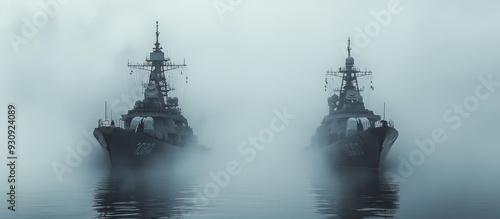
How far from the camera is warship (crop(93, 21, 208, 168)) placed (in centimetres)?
→ 6631

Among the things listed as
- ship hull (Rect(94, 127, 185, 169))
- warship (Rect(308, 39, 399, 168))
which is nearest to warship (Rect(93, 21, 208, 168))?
ship hull (Rect(94, 127, 185, 169))

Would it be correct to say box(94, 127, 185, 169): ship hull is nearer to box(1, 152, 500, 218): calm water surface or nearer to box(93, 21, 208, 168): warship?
box(93, 21, 208, 168): warship

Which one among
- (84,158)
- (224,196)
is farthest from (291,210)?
(84,158)

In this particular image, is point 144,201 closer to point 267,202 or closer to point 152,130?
point 267,202

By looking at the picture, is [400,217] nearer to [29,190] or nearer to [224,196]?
[224,196]

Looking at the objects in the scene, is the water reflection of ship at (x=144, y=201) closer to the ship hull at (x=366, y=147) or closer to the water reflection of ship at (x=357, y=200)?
the water reflection of ship at (x=357, y=200)

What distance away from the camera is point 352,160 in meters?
65.4

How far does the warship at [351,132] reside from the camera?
58.8m

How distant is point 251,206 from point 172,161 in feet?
173

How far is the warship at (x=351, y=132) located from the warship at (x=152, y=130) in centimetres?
1721

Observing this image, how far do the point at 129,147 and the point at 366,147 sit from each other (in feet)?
75.2

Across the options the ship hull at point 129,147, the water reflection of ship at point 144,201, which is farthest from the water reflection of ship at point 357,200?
the ship hull at point 129,147

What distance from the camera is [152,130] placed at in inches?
2896

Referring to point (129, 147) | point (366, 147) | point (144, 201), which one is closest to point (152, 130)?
point (129, 147)
